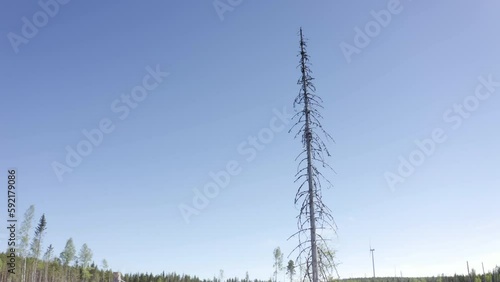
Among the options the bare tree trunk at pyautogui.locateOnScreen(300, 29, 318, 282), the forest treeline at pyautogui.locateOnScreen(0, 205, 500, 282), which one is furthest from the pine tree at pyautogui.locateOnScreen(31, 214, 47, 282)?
the bare tree trunk at pyautogui.locateOnScreen(300, 29, 318, 282)

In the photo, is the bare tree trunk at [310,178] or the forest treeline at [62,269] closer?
the bare tree trunk at [310,178]

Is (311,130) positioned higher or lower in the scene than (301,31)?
lower

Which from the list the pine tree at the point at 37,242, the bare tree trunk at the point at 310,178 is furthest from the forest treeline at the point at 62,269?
the bare tree trunk at the point at 310,178

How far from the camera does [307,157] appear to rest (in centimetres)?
1367

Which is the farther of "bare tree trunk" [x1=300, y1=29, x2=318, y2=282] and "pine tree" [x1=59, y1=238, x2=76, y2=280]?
"pine tree" [x1=59, y1=238, x2=76, y2=280]

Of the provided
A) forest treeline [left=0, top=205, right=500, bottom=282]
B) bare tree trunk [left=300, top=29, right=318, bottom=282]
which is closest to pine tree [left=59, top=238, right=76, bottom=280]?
forest treeline [left=0, top=205, right=500, bottom=282]

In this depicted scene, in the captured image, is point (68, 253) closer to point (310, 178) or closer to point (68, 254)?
point (68, 254)

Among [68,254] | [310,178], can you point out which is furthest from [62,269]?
[310,178]

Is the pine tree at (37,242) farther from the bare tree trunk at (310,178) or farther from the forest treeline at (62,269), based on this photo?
the bare tree trunk at (310,178)

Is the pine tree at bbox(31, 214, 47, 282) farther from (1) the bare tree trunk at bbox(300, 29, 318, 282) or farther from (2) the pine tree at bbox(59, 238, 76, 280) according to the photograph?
(1) the bare tree trunk at bbox(300, 29, 318, 282)

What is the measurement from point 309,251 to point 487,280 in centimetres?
10033

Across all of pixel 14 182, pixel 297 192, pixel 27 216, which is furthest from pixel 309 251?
pixel 27 216

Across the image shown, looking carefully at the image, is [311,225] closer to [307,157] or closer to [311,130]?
[307,157]

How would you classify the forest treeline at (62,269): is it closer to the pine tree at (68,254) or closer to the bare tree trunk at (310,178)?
the pine tree at (68,254)
